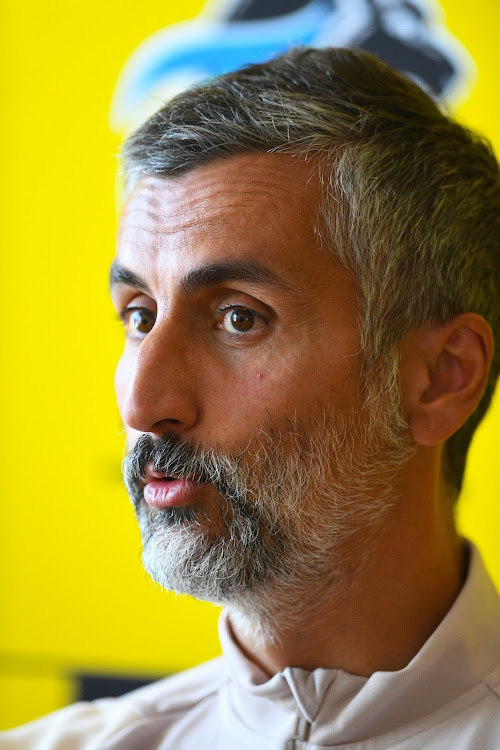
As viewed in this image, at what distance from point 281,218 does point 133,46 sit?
4.18ft

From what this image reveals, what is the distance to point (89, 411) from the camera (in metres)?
2.26

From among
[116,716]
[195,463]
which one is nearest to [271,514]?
[195,463]

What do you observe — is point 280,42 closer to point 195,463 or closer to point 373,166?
point 373,166

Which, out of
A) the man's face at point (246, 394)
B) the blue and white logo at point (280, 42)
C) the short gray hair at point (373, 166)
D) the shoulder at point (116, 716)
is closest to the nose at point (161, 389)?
the man's face at point (246, 394)

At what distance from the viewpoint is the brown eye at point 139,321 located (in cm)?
133

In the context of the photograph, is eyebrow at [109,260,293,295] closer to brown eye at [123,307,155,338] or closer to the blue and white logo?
brown eye at [123,307,155,338]

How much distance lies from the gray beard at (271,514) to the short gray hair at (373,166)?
12 cm

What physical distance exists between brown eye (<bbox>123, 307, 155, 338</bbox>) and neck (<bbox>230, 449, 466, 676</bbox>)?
1.50 ft

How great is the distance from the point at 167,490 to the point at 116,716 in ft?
1.50

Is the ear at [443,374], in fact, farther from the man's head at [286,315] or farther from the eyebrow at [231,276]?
the eyebrow at [231,276]

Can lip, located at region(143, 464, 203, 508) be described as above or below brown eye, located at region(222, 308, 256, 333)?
below

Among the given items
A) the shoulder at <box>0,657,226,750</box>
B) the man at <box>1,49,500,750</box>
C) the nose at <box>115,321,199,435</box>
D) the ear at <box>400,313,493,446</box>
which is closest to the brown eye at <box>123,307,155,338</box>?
the man at <box>1,49,500,750</box>

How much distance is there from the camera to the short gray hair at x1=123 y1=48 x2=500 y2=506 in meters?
1.22

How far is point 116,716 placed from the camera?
1373 millimetres
